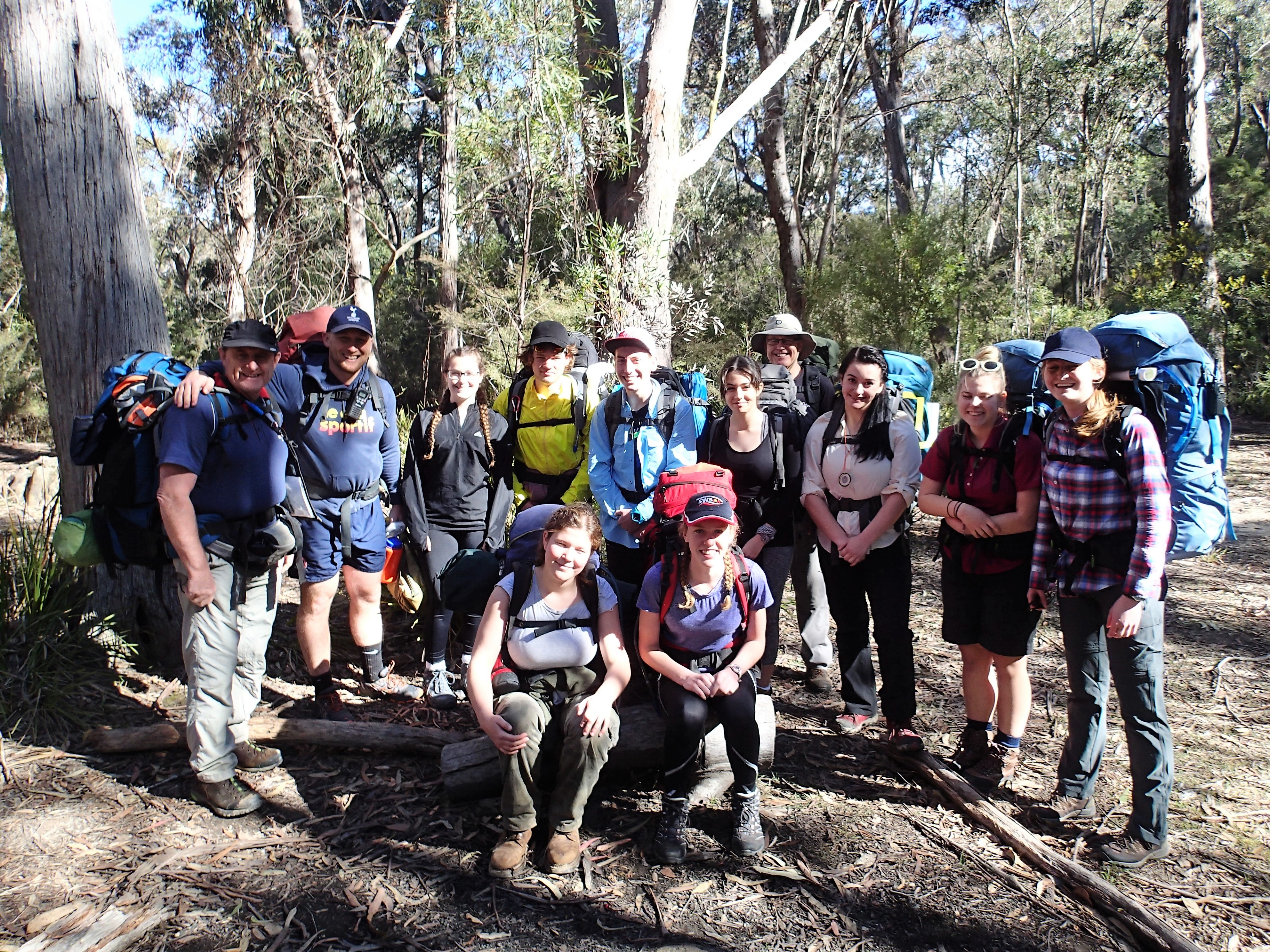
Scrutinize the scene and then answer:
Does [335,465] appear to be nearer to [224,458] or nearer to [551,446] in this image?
[224,458]

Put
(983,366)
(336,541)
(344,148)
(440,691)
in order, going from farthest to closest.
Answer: (344,148)
(440,691)
(336,541)
(983,366)

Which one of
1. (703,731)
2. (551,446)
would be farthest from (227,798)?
(551,446)

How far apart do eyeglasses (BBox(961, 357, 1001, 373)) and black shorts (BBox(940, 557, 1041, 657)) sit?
80cm

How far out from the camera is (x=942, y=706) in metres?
4.66

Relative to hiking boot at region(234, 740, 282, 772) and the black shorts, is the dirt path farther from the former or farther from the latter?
the black shorts

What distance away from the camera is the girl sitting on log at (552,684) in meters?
3.13

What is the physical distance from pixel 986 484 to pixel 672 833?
6.18 feet

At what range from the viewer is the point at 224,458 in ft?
11.0

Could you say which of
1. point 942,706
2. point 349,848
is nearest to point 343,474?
point 349,848

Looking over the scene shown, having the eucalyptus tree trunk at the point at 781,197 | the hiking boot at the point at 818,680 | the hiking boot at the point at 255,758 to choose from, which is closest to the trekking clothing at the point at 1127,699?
the hiking boot at the point at 818,680

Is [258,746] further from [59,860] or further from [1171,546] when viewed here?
[1171,546]

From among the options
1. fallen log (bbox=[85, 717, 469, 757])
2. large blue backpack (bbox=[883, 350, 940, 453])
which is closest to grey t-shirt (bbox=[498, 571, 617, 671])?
fallen log (bbox=[85, 717, 469, 757])

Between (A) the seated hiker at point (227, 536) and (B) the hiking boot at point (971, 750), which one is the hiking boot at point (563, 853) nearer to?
(A) the seated hiker at point (227, 536)

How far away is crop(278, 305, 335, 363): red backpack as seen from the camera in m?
4.46
